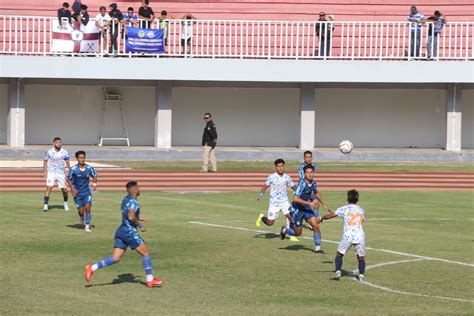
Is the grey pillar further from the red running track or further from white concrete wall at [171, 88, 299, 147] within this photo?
white concrete wall at [171, 88, 299, 147]

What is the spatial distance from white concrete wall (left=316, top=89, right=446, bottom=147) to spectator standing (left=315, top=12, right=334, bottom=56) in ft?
9.67

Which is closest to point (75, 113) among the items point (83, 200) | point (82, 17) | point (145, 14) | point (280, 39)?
point (82, 17)

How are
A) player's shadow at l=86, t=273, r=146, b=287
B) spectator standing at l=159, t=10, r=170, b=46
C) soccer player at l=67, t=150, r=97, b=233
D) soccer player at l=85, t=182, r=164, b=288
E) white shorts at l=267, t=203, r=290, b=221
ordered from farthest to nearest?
spectator standing at l=159, t=10, r=170, b=46 < soccer player at l=67, t=150, r=97, b=233 < white shorts at l=267, t=203, r=290, b=221 < player's shadow at l=86, t=273, r=146, b=287 < soccer player at l=85, t=182, r=164, b=288

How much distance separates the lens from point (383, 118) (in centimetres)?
4375

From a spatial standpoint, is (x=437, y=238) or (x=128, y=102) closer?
(x=437, y=238)

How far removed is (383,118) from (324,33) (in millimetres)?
5449

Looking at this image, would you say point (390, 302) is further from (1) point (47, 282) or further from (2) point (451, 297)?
(1) point (47, 282)

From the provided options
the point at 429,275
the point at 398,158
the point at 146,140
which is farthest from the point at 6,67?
the point at 429,275

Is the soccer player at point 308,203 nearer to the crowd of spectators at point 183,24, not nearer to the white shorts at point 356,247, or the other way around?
the white shorts at point 356,247

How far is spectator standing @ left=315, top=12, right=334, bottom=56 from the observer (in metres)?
39.8

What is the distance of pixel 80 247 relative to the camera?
20219 millimetres

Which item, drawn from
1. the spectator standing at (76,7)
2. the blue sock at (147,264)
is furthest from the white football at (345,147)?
the blue sock at (147,264)

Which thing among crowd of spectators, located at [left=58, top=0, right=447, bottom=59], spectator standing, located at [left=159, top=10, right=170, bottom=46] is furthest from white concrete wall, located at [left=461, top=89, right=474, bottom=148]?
spectator standing, located at [left=159, top=10, right=170, bottom=46]

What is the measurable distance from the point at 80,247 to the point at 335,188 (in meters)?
13.4
